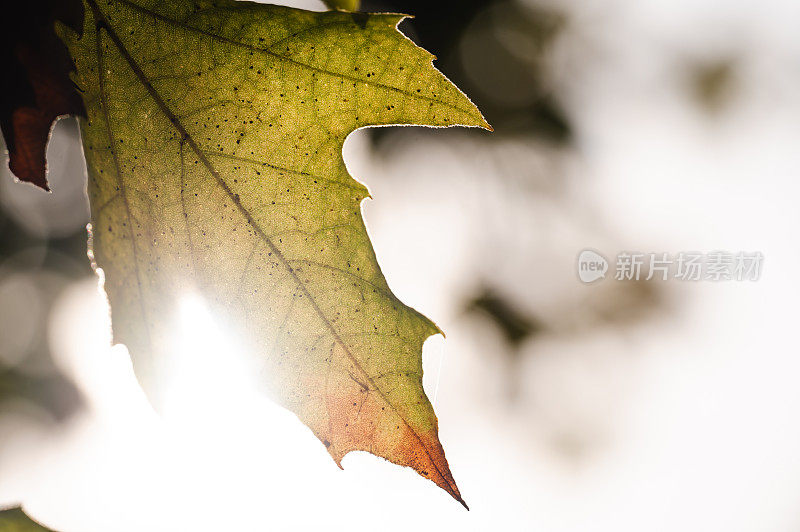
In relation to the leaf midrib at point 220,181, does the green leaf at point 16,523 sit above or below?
below

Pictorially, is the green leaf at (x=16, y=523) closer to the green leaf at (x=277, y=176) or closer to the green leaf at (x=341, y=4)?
the green leaf at (x=277, y=176)

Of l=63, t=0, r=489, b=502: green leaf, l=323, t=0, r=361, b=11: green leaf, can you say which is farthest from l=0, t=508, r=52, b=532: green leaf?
l=323, t=0, r=361, b=11: green leaf

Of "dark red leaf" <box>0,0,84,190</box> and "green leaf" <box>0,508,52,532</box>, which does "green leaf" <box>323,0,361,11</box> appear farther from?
"green leaf" <box>0,508,52,532</box>

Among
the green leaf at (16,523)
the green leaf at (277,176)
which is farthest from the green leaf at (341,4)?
the green leaf at (16,523)

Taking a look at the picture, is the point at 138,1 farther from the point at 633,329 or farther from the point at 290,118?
the point at 633,329

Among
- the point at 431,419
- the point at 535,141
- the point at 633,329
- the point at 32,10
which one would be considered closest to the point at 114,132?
the point at 32,10
